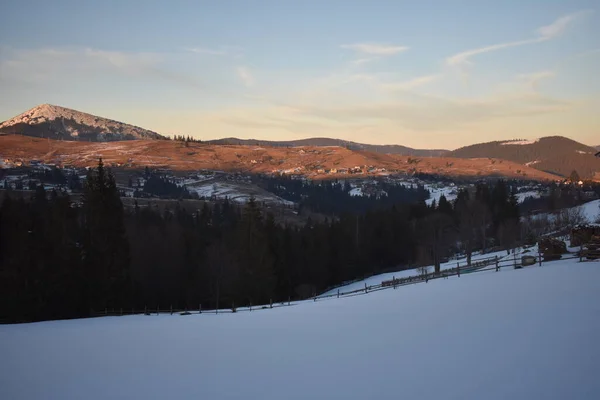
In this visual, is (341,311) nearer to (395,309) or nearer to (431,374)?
(395,309)

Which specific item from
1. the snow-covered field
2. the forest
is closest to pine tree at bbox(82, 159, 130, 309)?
the forest

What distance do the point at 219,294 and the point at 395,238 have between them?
38.4 m

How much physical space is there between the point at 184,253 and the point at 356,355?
146ft

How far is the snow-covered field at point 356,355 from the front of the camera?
10.7 m

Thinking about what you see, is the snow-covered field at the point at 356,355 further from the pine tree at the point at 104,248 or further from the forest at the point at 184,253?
the pine tree at the point at 104,248

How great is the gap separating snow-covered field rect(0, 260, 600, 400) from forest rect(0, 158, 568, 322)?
1666 centimetres

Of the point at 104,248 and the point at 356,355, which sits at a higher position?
the point at 356,355

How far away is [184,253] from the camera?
5512cm

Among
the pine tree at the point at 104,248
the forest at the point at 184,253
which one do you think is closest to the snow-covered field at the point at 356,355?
the forest at the point at 184,253

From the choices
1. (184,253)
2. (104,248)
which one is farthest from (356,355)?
(184,253)

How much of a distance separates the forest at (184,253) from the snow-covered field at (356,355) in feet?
54.7

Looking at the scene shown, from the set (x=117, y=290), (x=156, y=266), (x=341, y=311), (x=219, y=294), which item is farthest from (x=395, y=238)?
(x=341, y=311)

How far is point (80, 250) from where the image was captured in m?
40.1

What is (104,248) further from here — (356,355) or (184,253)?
(356,355)
